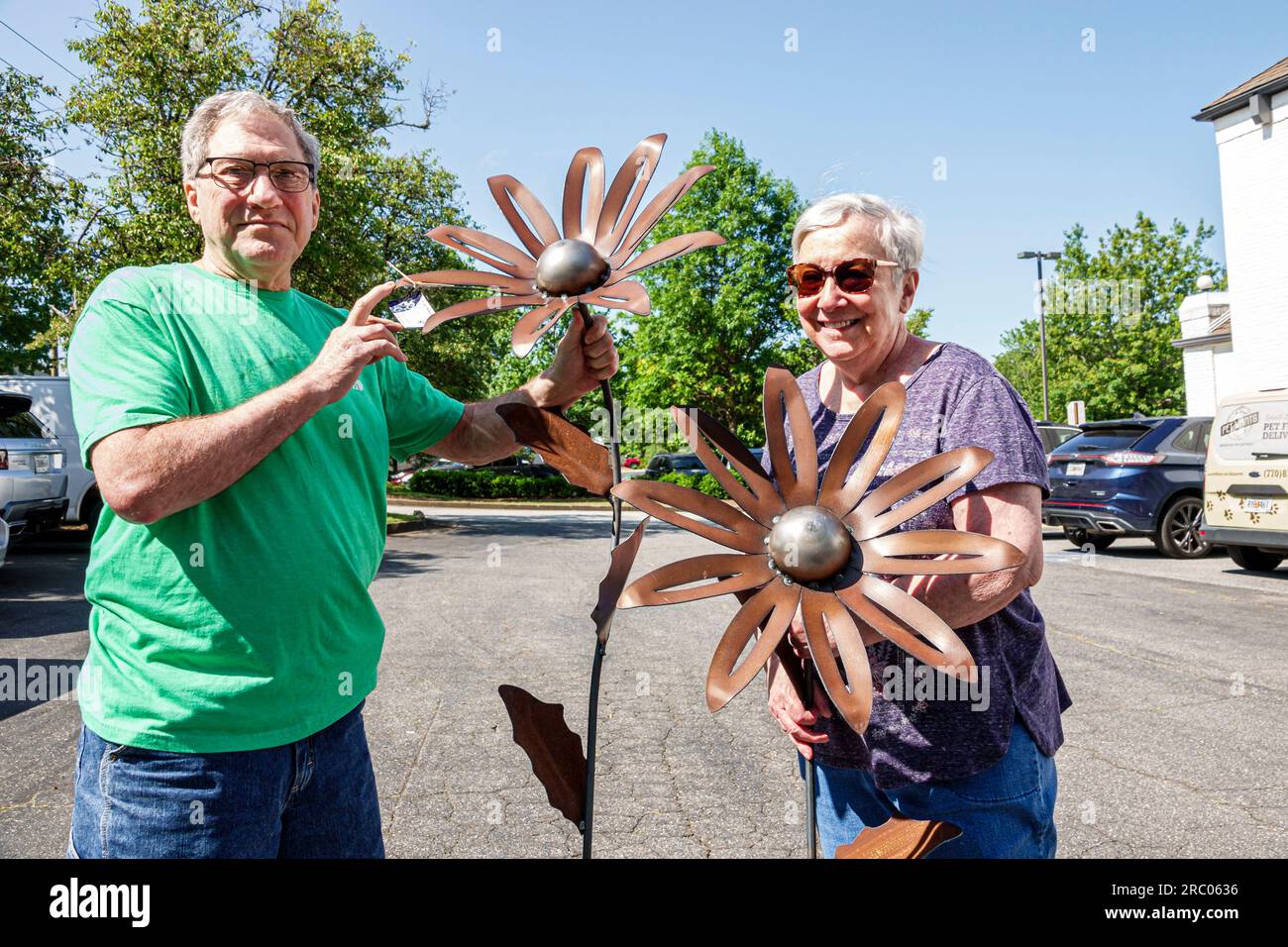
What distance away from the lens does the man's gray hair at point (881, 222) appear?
4.72ft

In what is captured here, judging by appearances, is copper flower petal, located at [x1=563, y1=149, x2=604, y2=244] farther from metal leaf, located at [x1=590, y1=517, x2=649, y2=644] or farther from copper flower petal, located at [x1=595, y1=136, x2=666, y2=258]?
metal leaf, located at [x1=590, y1=517, x2=649, y2=644]

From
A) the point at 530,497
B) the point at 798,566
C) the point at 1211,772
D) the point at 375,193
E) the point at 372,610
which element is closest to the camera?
the point at 798,566

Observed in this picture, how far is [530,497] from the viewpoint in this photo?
2488 cm

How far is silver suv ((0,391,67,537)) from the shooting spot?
863 centimetres

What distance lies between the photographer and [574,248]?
1372 mm

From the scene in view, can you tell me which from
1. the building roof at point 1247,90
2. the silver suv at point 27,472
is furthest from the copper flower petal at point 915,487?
the building roof at point 1247,90

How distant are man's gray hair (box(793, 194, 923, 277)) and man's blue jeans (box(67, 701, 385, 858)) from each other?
119cm

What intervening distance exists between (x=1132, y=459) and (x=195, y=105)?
12.5 meters

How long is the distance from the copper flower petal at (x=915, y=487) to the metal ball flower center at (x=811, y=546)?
0.03 meters

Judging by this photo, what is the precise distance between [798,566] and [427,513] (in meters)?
19.5

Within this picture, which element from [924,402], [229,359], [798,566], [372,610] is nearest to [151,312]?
[229,359]

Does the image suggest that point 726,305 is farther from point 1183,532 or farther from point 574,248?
point 574,248

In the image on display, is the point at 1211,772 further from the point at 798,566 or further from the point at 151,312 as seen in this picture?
the point at 151,312

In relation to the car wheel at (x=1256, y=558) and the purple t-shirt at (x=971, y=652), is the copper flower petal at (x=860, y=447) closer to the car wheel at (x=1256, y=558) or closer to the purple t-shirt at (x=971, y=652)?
the purple t-shirt at (x=971, y=652)
